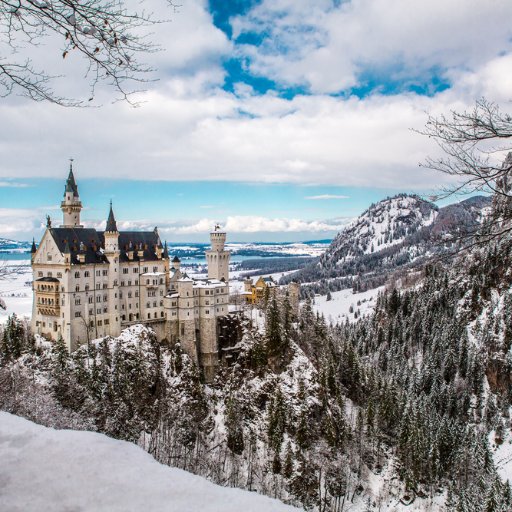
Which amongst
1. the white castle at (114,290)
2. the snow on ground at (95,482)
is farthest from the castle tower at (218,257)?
the snow on ground at (95,482)

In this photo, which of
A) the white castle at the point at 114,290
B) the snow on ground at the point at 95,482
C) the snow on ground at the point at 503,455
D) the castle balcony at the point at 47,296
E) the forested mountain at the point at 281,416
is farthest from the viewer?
the snow on ground at the point at 503,455

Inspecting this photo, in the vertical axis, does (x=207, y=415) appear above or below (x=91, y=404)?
below

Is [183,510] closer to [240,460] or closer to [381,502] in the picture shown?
[240,460]

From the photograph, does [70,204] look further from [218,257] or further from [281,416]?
[281,416]

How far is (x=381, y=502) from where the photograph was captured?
70375 millimetres

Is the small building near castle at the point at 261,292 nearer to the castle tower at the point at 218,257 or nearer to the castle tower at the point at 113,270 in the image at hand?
the castle tower at the point at 218,257

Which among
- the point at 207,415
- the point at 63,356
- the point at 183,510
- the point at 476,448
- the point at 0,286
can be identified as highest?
the point at 0,286

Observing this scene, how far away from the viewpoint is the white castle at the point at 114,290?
2510 inches

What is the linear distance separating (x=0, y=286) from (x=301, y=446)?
6314cm

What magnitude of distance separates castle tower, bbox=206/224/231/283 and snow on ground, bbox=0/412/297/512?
7122 cm

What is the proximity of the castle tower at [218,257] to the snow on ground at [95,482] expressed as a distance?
71217 mm

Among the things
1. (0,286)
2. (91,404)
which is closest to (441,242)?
(0,286)

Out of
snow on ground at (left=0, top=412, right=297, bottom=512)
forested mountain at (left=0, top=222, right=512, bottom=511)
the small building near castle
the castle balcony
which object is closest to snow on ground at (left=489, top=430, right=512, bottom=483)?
forested mountain at (left=0, top=222, right=512, bottom=511)

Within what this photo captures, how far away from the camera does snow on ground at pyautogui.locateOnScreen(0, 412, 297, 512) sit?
30.7ft
